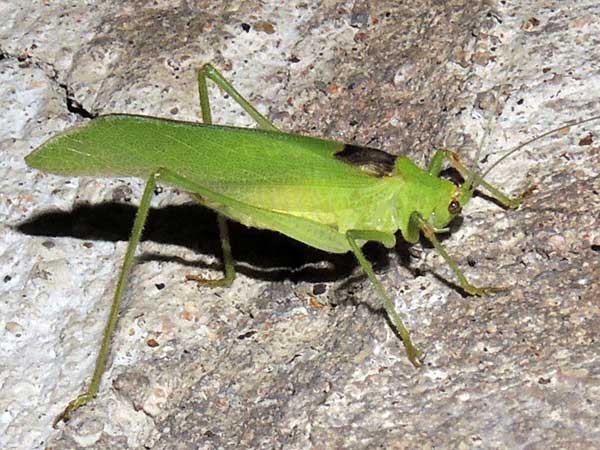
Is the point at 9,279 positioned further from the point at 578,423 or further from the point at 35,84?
the point at 578,423

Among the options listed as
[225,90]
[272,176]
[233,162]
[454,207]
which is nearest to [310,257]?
[272,176]

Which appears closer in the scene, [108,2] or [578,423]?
[578,423]

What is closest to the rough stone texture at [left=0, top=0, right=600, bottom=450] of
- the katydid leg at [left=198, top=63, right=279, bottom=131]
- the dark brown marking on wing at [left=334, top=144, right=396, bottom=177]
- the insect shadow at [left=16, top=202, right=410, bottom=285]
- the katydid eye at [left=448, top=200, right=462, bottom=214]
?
the insect shadow at [left=16, top=202, right=410, bottom=285]

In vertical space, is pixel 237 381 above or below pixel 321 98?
below

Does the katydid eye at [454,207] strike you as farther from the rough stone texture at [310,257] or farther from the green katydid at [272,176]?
the rough stone texture at [310,257]

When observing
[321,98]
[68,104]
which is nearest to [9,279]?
[68,104]

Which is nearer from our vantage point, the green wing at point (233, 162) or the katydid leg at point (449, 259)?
the katydid leg at point (449, 259)

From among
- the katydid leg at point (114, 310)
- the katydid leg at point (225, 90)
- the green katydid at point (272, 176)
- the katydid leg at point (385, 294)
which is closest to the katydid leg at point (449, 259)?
the green katydid at point (272, 176)
